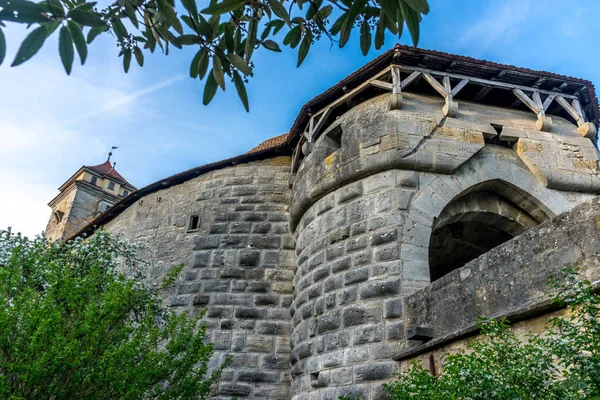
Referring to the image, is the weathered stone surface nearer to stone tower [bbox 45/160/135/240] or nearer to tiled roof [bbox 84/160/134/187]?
stone tower [bbox 45/160/135/240]

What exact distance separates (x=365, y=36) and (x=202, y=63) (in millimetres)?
712

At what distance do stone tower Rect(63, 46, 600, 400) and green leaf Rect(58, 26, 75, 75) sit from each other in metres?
3.42

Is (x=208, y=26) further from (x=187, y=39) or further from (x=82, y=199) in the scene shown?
(x=82, y=199)

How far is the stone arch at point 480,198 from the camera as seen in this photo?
561 centimetres

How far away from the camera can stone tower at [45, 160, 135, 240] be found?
18.8 metres

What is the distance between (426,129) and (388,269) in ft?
6.92

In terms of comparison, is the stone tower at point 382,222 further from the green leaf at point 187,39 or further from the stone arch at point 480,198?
the green leaf at point 187,39

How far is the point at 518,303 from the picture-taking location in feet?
12.0

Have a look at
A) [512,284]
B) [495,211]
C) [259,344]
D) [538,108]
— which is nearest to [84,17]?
[512,284]

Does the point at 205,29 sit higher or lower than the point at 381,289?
lower

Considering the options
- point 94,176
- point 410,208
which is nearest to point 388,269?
point 410,208

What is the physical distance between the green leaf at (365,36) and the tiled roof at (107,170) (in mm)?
22811

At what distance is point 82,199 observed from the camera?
65.0 feet

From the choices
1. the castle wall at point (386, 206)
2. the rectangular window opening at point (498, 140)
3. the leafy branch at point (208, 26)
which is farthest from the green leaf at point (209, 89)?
the rectangular window opening at point (498, 140)
